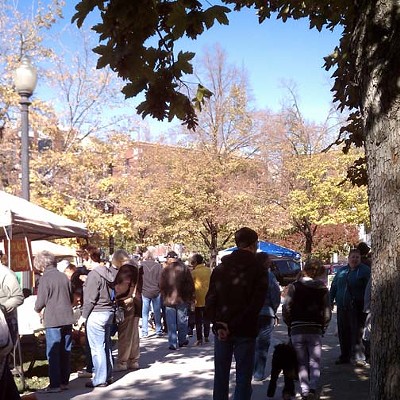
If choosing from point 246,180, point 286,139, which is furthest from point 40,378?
point 286,139

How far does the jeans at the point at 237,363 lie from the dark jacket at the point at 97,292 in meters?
2.95

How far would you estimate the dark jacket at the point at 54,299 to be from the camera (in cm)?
777

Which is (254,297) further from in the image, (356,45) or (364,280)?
(364,280)

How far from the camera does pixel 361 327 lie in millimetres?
9422

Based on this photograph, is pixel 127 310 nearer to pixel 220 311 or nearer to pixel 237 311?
pixel 220 311

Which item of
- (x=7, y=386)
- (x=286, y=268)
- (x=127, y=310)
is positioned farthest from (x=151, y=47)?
(x=286, y=268)

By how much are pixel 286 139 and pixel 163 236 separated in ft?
30.4

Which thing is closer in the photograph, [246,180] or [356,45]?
[356,45]

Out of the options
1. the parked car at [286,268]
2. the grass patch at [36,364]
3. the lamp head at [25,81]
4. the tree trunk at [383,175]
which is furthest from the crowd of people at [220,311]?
the parked car at [286,268]

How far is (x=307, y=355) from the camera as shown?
22.5 ft

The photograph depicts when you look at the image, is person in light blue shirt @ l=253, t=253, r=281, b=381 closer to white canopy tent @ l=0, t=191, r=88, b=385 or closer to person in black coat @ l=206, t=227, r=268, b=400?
person in black coat @ l=206, t=227, r=268, b=400

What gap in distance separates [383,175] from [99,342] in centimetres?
609

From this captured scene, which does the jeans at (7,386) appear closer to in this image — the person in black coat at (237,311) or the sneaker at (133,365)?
the person in black coat at (237,311)

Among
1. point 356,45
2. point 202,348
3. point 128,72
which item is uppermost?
point 128,72
